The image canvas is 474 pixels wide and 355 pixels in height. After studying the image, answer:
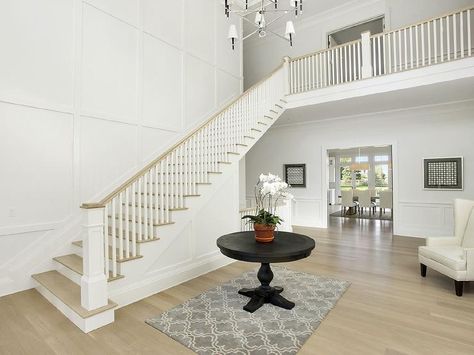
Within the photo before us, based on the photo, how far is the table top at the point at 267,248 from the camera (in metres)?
2.64

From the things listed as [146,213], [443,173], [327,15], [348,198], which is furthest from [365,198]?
[146,213]

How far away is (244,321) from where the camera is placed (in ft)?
8.71

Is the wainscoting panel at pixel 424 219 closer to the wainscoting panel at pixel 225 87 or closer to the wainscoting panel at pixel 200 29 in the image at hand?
the wainscoting panel at pixel 225 87

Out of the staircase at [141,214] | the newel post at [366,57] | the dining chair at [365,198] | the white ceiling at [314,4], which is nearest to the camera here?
the staircase at [141,214]

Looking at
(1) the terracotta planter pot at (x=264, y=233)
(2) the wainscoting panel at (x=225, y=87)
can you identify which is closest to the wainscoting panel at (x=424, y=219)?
(1) the terracotta planter pot at (x=264, y=233)

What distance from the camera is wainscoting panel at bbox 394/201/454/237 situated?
19.4 ft

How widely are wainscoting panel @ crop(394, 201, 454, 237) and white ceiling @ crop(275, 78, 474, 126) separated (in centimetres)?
232

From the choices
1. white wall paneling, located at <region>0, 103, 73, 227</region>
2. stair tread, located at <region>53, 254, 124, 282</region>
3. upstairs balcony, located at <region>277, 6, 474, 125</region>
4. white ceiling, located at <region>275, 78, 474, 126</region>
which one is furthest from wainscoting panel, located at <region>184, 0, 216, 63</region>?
stair tread, located at <region>53, 254, 124, 282</region>

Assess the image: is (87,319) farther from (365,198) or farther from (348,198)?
(365,198)

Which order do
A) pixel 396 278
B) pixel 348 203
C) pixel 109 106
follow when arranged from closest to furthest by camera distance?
pixel 396 278 → pixel 109 106 → pixel 348 203

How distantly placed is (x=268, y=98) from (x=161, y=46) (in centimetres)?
246

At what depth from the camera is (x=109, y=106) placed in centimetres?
448

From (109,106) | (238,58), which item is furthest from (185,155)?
(238,58)

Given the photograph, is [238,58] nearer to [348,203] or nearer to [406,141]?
[406,141]
